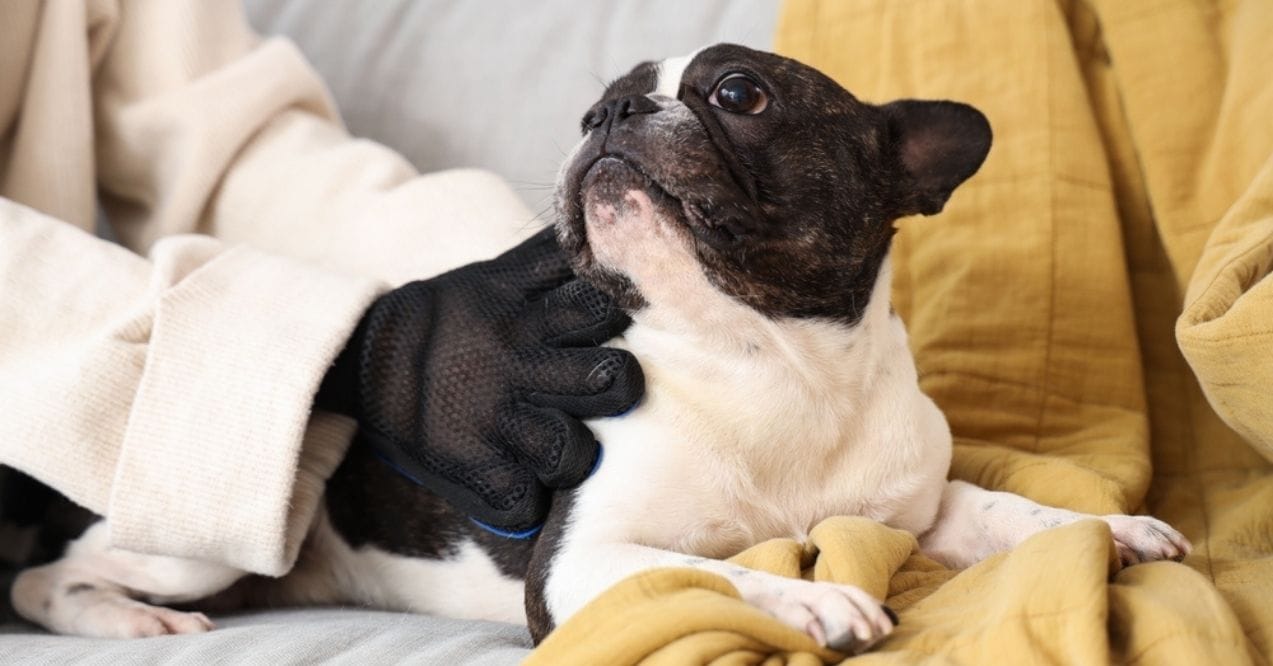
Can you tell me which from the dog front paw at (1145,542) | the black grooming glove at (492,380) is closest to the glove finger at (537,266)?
the black grooming glove at (492,380)

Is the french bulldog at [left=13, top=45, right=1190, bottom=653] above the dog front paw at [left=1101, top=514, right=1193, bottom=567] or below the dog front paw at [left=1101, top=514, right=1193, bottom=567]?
above

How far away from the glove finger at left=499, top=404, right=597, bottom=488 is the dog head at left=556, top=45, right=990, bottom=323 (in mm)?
169

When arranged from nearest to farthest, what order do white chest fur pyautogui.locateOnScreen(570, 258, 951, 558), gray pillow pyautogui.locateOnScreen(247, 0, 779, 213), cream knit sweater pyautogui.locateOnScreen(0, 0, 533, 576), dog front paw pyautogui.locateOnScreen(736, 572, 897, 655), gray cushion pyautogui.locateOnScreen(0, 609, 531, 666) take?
dog front paw pyautogui.locateOnScreen(736, 572, 897, 655) → gray cushion pyautogui.locateOnScreen(0, 609, 531, 666) → white chest fur pyautogui.locateOnScreen(570, 258, 951, 558) → cream knit sweater pyautogui.locateOnScreen(0, 0, 533, 576) → gray pillow pyautogui.locateOnScreen(247, 0, 779, 213)

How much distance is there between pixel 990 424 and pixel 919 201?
493 millimetres

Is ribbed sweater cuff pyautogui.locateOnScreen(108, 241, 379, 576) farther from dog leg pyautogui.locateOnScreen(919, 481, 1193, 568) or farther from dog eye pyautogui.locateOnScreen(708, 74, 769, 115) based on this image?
dog leg pyautogui.locateOnScreen(919, 481, 1193, 568)

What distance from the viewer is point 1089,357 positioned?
6.45 feet

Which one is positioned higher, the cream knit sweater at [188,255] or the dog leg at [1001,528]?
the cream knit sweater at [188,255]

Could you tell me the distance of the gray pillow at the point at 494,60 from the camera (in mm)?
2457

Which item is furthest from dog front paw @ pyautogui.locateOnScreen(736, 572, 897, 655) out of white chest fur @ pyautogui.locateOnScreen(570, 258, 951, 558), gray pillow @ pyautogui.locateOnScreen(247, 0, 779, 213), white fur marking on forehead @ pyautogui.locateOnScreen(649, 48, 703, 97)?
gray pillow @ pyautogui.locateOnScreen(247, 0, 779, 213)

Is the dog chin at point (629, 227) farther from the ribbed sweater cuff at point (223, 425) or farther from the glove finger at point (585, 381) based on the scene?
the ribbed sweater cuff at point (223, 425)

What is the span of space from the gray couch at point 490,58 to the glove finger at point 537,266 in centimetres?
75

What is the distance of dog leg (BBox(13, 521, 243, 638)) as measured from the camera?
1682 mm

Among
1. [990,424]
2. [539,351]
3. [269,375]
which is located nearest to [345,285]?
[269,375]

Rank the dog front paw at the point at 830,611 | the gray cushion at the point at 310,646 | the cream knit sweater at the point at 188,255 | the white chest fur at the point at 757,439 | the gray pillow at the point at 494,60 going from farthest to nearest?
the gray pillow at the point at 494,60 < the cream knit sweater at the point at 188,255 < the white chest fur at the point at 757,439 < the gray cushion at the point at 310,646 < the dog front paw at the point at 830,611
